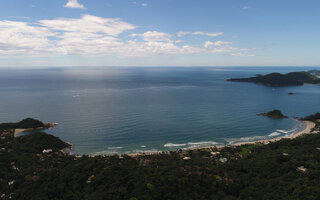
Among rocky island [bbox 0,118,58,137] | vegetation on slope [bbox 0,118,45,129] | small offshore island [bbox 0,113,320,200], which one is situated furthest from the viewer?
vegetation on slope [bbox 0,118,45,129]

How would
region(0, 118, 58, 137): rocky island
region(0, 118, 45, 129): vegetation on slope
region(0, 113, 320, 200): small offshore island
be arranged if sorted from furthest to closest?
1. region(0, 118, 45, 129): vegetation on slope
2. region(0, 118, 58, 137): rocky island
3. region(0, 113, 320, 200): small offshore island

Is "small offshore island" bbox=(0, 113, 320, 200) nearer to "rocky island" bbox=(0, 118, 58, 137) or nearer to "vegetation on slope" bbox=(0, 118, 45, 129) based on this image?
"rocky island" bbox=(0, 118, 58, 137)

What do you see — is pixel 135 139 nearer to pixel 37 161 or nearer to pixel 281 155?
pixel 37 161

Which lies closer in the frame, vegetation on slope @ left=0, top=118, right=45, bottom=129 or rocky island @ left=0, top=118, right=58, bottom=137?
rocky island @ left=0, top=118, right=58, bottom=137

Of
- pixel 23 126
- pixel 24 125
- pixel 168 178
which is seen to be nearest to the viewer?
pixel 168 178

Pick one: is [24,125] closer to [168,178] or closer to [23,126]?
[23,126]

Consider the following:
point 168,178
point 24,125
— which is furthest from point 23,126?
point 168,178

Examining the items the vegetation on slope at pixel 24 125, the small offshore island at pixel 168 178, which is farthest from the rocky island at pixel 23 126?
the small offshore island at pixel 168 178

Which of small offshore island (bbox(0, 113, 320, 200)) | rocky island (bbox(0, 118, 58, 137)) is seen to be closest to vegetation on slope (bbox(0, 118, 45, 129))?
rocky island (bbox(0, 118, 58, 137))

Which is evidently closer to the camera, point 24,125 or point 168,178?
point 168,178

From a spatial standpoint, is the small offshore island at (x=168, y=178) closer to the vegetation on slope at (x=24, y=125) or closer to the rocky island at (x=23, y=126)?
the rocky island at (x=23, y=126)

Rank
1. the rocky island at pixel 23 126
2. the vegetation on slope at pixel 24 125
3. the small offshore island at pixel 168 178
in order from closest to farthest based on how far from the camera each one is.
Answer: the small offshore island at pixel 168 178, the rocky island at pixel 23 126, the vegetation on slope at pixel 24 125

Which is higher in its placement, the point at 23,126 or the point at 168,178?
the point at 168,178
